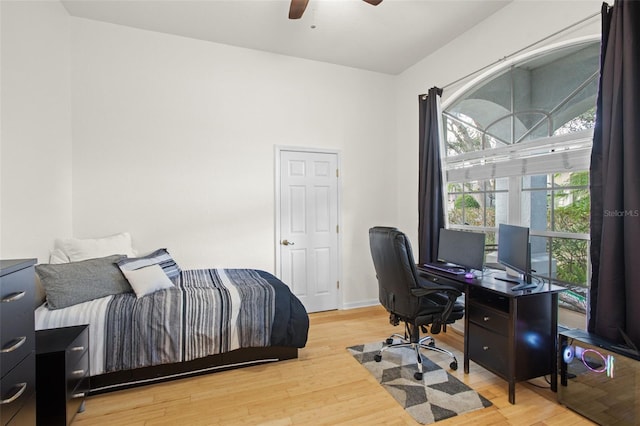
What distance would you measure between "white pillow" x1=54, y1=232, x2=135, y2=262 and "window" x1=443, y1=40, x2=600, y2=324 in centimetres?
353

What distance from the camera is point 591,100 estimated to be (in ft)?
7.71

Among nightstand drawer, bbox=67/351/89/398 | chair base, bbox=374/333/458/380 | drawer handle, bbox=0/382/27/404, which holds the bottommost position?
chair base, bbox=374/333/458/380

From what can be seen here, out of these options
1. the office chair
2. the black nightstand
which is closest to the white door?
the office chair

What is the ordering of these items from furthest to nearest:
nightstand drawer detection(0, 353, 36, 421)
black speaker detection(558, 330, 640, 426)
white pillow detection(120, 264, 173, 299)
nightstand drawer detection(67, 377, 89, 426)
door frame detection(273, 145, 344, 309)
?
door frame detection(273, 145, 344, 309) → white pillow detection(120, 264, 173, 299) → nightstand drawer detection(67, 377, 89, 426) → black speaker detection(558, 330, 640, 426) → nightstand drawer detection(0, 353, 36, 421)

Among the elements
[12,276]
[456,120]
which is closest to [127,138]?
[12,276]

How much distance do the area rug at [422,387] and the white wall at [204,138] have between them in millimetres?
1526

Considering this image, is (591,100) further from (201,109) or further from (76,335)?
(76,335)

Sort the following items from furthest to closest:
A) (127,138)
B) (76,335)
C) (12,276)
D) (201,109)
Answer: (201,109) → (127,138) → (76,335) → (12,276)

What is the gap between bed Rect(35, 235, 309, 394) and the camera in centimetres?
224

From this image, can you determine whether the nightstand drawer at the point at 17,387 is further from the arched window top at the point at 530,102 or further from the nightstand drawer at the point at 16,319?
the arched window top at the point at 530,102

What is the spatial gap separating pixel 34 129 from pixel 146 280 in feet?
4.82

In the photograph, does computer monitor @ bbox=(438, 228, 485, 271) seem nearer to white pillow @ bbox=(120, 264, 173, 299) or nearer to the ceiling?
the ceiling

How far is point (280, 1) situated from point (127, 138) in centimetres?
205

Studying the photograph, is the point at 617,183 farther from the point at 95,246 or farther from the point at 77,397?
the point at 95,246
